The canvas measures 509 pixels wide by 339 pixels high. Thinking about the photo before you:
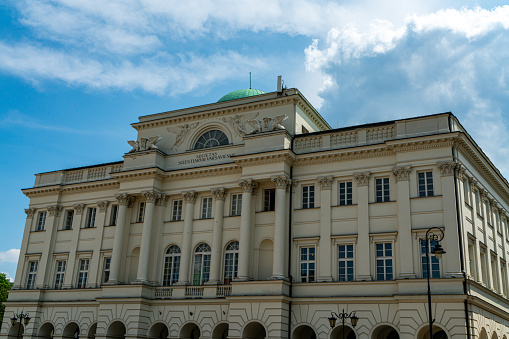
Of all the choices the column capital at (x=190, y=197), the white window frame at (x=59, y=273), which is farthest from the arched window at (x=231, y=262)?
the white window frame at (x=59, y=273)

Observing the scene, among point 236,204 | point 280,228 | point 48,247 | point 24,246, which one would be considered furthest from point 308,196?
point 24,246

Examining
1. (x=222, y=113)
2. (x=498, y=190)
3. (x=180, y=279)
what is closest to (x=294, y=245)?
(x=180, y=279)

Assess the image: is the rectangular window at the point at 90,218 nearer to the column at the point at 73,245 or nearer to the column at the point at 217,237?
the column at the point at 73,245

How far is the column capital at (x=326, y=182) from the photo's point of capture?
34188mm

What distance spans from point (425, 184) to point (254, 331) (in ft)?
45.2

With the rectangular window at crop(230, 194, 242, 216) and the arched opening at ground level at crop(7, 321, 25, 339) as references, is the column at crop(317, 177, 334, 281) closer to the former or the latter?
the rectangular window at crop(230, 194, 242, 216)

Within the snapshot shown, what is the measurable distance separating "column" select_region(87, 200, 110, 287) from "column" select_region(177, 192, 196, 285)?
24.4 feet

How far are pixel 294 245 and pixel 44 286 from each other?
21.1 m

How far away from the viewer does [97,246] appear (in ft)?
135

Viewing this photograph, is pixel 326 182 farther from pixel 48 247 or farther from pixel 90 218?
pixel 48 247

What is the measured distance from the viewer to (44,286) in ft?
139

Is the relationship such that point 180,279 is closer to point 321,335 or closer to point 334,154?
point 321,335

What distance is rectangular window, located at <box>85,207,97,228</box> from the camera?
42.9 m

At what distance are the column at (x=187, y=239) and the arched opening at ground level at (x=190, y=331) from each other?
282 centimetres
